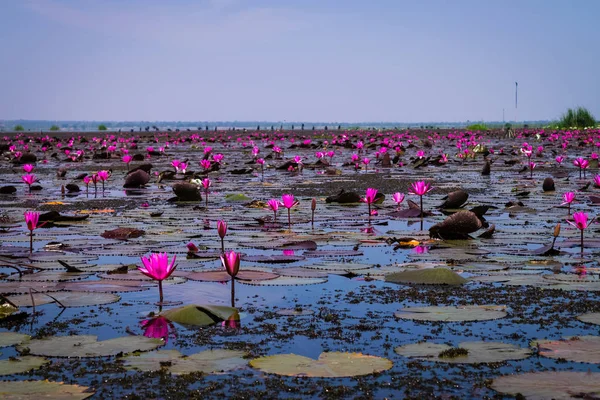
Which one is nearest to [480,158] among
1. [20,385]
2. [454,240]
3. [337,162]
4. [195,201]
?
[337,162]

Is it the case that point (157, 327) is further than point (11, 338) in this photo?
Yes

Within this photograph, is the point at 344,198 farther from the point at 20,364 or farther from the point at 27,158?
the point at 27,158

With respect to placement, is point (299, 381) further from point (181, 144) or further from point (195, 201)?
point (181, 144)

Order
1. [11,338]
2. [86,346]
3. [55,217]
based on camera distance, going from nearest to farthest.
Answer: [86,346] → [11,338] → [55,217]

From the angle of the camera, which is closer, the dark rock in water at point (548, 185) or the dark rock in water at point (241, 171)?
the dark rock in water at point (548, 185)

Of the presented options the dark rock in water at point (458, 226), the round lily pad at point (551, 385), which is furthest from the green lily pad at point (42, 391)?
the dark rock in water at point (458, 226)

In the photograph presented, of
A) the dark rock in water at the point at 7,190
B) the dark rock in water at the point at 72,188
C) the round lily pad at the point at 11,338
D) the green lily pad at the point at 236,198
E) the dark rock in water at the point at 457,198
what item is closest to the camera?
the round lily pad at the point at 11,338

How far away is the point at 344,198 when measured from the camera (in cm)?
786

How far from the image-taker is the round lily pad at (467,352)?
2.69 m

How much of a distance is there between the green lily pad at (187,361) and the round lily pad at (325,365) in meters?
0.09

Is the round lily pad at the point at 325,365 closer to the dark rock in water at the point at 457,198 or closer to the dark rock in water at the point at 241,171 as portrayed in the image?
the dark rock in water at the point at 457,198

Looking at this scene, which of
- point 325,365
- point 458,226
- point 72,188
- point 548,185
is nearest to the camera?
point 325,365

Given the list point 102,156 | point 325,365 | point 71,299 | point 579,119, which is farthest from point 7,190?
point 579,119

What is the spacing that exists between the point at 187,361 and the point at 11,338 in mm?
752
